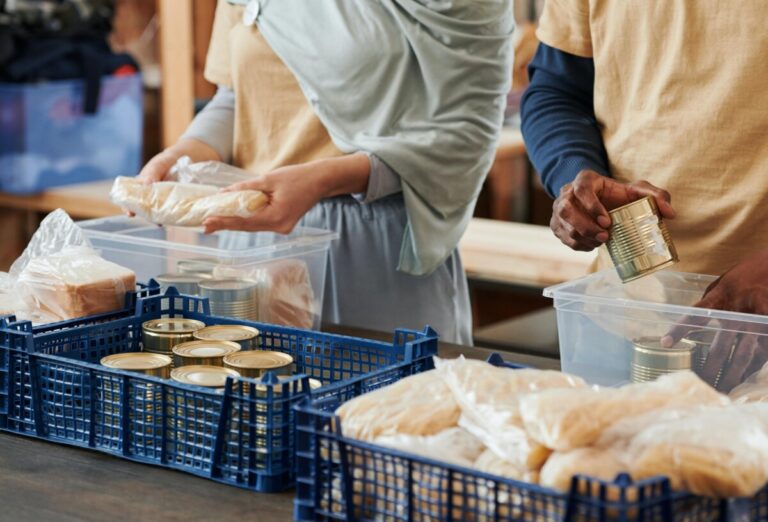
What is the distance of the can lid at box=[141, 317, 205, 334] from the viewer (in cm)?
135


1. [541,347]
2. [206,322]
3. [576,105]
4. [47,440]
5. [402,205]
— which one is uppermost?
[576,105]

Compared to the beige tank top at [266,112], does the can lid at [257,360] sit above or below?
below

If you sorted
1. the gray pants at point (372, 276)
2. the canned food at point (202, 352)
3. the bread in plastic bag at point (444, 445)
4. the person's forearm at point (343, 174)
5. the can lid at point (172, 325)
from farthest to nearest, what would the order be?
the gray pants at point (372, 276) → the person's forearm at point (343, 174) → the can lid at point (172, 325) → the canned food at point (202, 352) → the bread in plastic bag at point (444, 445)

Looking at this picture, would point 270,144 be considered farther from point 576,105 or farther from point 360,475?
point 360,475

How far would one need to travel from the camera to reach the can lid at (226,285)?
61.9 inches

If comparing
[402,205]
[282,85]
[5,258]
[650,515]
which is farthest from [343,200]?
[5,258]

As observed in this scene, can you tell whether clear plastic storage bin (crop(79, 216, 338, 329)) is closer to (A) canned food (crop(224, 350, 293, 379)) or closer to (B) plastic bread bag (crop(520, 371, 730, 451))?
(A) canned food (crop(224, 350, 293, 379))

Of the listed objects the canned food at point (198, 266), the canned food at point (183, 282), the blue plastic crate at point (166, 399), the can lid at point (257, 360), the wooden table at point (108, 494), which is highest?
the canned food at point (198, 266)

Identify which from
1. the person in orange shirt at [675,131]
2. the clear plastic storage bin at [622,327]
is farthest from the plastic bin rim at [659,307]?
the person in orange shirt at [675,131]

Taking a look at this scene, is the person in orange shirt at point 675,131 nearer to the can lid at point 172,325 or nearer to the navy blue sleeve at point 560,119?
the navy blue sleeve at point 560,119

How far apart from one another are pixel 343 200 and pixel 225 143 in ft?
0.92

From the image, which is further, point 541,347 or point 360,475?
point 541,347

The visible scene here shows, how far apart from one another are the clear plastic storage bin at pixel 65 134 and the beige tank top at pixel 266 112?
1.69 m

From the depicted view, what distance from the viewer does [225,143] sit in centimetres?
206
